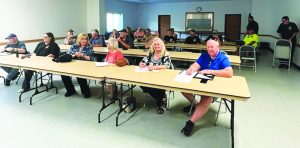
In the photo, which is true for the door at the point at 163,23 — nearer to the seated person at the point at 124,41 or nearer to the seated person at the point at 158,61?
the seated person at the point at 124,41

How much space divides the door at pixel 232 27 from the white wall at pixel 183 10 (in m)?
0.21

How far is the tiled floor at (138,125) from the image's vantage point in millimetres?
2537

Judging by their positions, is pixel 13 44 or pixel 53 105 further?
pixel 13 44

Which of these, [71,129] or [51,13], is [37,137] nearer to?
[71,129]

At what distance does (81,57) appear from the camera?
4293mm

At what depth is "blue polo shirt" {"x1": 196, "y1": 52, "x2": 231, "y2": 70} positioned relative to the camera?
110 inches

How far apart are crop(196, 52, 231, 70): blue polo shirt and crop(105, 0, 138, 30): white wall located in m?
9.64

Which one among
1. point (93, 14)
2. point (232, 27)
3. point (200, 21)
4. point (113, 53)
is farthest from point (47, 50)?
point (232, 27)

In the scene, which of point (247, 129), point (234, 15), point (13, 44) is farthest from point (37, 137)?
point (234, 15)

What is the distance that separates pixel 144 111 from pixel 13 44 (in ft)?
10.9

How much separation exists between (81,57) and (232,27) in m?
11.4

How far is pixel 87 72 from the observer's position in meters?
3.07

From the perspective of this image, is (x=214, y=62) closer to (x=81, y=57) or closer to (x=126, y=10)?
(x=81, y=57)

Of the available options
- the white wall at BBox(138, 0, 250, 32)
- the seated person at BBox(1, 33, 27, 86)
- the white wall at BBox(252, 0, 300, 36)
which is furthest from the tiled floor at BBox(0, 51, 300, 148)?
the white wall at BBox(138, 0, 250, 32)
